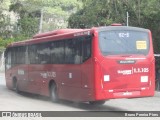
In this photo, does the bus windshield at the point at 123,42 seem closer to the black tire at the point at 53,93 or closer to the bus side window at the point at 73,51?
the bus side window at the point at 73,51

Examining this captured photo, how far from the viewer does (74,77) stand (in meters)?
16.1

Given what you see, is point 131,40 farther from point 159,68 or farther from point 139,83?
point 159,68

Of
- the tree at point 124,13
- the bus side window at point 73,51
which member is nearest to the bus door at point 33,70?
the bus side window at point 73,51

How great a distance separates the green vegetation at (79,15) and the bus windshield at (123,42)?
12080 millimetres

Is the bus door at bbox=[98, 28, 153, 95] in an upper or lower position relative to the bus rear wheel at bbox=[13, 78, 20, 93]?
upper

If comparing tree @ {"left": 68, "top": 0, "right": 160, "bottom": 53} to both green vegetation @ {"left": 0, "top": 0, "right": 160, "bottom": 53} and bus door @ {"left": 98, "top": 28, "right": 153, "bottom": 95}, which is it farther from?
bus door @ {"left": 98, "top": 28, "right": 153, "bottom": 95}

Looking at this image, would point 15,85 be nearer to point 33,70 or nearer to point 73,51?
point 33,70

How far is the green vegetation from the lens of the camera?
28.5 m

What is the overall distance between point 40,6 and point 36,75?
44415mm

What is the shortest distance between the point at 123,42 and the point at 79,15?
2656cm

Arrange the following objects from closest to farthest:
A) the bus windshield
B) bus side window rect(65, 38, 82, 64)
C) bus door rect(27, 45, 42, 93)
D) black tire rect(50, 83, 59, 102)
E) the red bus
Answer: the red bus < the bus windshield < bus side window rect(65, 38, 82, 64) < black tire rect(50, 83, 59, 102) < bus door rect(27, 45, 42, 93)

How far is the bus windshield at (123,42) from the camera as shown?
15.0 m

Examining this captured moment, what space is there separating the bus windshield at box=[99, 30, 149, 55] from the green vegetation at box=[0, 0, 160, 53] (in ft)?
39.6

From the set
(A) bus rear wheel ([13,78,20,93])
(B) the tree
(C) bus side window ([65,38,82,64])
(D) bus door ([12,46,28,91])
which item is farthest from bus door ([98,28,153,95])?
(B) the tree
